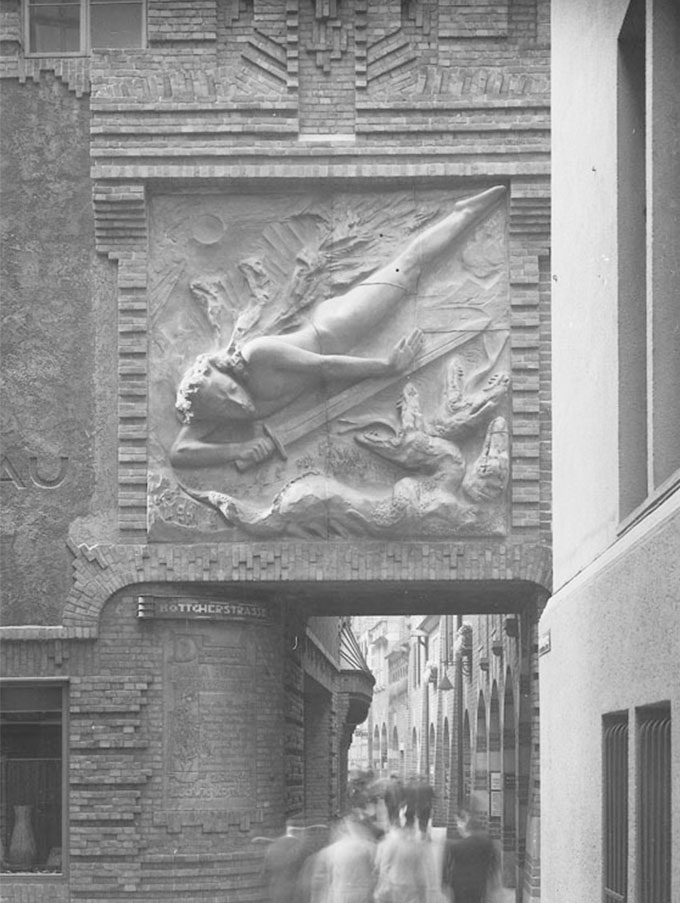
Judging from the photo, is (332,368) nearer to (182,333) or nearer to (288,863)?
(182,333)

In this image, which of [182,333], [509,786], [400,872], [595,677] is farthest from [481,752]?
[595,677]

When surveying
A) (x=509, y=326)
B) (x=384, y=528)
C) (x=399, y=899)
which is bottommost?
(x=399, y=899)

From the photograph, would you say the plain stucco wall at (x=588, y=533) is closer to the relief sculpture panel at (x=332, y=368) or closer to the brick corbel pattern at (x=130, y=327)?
the relief sculpture panel at (x=332, y=368)

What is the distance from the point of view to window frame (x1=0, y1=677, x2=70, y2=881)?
1616 centimetres

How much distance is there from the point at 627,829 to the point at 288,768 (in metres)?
12.4

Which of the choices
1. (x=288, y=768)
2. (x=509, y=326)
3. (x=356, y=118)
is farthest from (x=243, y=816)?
(x=356, y=118)

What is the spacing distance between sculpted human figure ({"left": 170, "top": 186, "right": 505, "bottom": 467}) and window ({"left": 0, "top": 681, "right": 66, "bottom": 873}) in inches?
101

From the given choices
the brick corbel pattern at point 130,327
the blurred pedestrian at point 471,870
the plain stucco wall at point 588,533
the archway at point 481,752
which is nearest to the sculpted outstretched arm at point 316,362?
the brick corbel pattern at point 130,327

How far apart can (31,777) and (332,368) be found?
4.57m

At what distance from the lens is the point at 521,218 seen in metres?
16.6

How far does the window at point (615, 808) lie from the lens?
6824mm

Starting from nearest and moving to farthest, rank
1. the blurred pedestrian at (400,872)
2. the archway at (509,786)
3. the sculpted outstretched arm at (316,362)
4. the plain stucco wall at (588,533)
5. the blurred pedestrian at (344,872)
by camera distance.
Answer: the plain stucco wall at (588,533) < the blurred pedestrian at (344,872) < the blurred pedestrian at (400,872) < the sculpted outstretched arm at (316,362) < the archway at (509,786)

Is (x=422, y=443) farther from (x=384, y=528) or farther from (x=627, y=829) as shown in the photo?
(x=627, y=829)

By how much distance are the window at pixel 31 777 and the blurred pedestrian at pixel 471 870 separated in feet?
11.7
